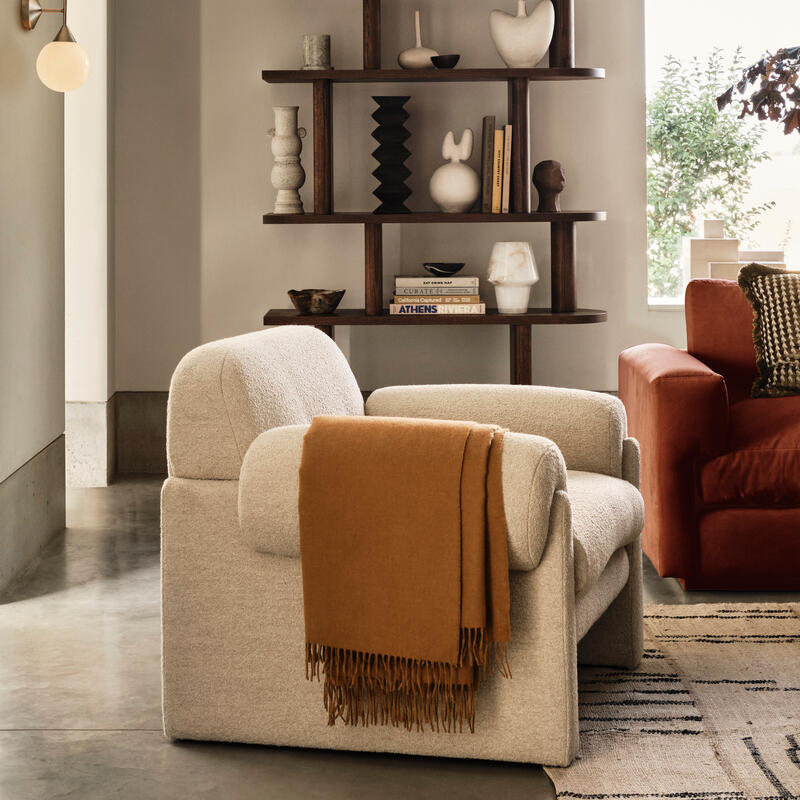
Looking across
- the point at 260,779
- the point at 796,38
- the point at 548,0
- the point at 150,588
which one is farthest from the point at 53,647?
the point at 796,38

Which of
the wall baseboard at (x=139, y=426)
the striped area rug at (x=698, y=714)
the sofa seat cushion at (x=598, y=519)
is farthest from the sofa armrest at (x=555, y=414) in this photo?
the wall baseboard at (x=139, y=426)

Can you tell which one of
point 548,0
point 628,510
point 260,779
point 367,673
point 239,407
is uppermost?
point 548,0

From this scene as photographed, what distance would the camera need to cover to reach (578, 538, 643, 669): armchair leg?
262 centimetres

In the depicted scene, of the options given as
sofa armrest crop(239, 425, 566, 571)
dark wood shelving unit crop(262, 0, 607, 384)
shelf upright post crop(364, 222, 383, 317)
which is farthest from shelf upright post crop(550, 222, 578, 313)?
sofa armrest crop(239, 425, 566, 571)

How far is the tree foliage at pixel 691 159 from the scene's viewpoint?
5148 mm

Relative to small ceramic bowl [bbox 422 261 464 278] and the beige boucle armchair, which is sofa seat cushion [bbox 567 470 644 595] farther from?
small ceramic bowl [bbox 422 261 464 278]

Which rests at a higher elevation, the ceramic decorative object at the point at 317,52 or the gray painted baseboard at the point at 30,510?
the ceramic decorative object at the point at 317,52

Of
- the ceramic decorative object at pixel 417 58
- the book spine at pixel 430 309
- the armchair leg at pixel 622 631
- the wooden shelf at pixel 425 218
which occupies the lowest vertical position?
the armchair leg at pixel 622 631

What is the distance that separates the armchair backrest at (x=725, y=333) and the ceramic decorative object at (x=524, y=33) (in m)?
1.37

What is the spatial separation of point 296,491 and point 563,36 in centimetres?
307

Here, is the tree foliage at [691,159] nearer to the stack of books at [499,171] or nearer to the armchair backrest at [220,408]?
the stack of books at [499,171]

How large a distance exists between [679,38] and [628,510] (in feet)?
10.9

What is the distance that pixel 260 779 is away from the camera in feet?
6.88

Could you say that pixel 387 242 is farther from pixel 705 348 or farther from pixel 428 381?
pixel 705 348
